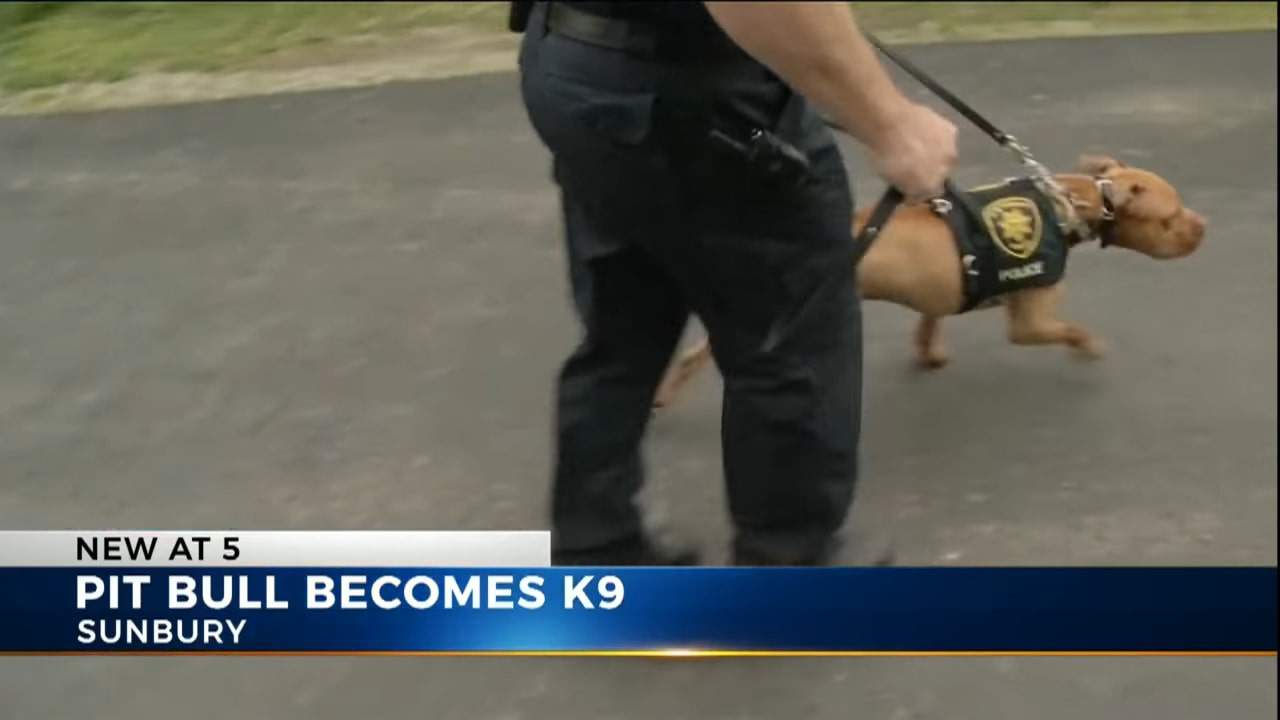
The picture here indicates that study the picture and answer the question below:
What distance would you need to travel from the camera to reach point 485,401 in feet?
11.9

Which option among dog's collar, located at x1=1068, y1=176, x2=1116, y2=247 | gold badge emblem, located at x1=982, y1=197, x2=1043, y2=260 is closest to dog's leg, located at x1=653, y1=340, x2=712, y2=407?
gold badge emblem, located at x1=982, y1=197, x2=1043, y2=260

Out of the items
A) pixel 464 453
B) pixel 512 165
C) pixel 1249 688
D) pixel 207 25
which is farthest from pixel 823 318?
pixel 207 25

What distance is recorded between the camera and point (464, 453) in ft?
11.2

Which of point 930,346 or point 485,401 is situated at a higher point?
point 930,346

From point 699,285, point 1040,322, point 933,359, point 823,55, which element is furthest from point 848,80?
point 933,359

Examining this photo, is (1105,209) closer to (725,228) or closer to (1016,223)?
(1016,223)

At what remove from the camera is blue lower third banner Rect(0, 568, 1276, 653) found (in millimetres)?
2523

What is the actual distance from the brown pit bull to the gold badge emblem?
10 centimetres

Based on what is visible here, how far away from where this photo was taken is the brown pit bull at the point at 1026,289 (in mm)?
3217

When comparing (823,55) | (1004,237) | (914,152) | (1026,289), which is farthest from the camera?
(1026,289)

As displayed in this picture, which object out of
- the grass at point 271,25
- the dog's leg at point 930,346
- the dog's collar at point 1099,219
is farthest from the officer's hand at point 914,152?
the grass at point 271,25

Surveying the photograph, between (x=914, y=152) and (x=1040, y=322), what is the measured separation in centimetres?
146

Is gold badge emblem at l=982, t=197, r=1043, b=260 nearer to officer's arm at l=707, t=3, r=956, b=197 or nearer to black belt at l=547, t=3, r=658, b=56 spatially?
officer's arm at l=707, t=3, r=956, b=197

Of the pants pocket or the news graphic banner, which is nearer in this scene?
the pants pocket
